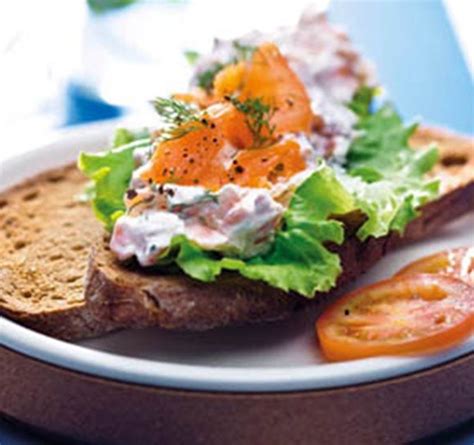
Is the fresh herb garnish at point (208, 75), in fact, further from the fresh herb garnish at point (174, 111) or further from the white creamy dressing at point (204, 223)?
the white creamy dressing at point (204, 223)

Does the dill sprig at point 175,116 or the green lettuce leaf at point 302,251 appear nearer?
the green lettuce leaf at point 302,251

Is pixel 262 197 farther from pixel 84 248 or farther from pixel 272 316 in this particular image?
pixel 84 248

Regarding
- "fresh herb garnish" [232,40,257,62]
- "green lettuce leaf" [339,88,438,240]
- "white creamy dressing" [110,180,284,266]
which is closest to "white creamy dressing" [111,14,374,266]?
"white creamy dressing" [110,180,284,266]

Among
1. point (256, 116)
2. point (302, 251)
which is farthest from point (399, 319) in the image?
point (256, 116)

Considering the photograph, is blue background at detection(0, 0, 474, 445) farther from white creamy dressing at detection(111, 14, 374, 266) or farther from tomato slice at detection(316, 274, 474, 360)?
tomato slice at detection(316, 274, 474, 360)

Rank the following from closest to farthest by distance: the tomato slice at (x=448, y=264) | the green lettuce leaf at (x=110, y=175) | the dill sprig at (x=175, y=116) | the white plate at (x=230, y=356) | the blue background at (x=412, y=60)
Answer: the white plate at (x=230, y=356) → the dill sprig at (x=175, y=116) → the green lettuce leaf at (x=110, y=175) → the tomato slice at (x=448, y=264) → the blue background at (x=412, y=60)

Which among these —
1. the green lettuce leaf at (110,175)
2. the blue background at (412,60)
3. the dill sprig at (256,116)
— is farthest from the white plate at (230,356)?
the blue background at (412,60)

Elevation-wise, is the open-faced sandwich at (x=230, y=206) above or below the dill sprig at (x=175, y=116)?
below
